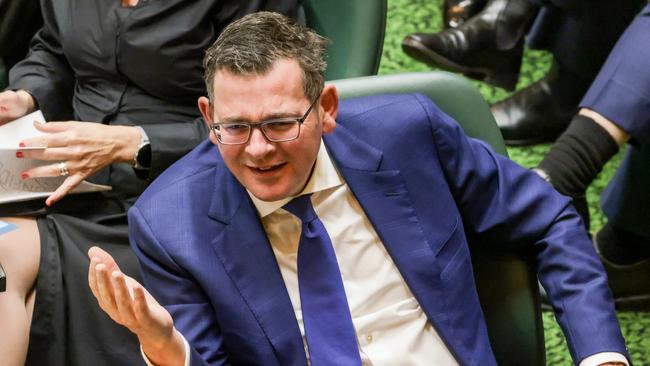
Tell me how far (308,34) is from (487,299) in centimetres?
55

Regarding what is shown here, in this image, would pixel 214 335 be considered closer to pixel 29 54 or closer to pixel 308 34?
pixel 308 34

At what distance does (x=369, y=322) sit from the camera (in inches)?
62.3

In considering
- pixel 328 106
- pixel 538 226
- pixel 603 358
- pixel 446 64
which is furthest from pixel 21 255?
pixel 446 64

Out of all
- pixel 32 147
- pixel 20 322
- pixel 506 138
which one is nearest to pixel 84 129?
pixel 32 147

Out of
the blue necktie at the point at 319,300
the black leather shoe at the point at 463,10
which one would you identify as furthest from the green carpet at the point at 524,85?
the blue necktie at the point at 319,300

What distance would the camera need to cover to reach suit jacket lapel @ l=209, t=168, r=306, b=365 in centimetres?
151

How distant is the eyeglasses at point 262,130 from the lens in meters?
1.44

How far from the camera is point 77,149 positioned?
1857 mm

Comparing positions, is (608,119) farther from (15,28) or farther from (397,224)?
(15,28)

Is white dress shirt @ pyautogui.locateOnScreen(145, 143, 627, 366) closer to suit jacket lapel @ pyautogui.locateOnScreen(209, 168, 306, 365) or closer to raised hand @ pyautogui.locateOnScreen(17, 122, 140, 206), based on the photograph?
suit jacket lapel @ pyautogui.locateOnScreen(209, 168, 306, 365)

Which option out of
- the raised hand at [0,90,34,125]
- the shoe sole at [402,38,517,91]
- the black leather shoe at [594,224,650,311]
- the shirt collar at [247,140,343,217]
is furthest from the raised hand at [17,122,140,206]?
the black leather shoe at [594,224,650,311]

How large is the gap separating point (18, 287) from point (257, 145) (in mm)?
570

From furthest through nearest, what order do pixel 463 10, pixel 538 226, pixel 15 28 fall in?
pixel 463 10
pixel 15 28
pixel 538 226

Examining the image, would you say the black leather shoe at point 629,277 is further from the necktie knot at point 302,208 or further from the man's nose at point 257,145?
the man's nose at point 257,145
